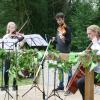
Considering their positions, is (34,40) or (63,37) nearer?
(34,40)

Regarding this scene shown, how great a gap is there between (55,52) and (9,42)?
193 centimetres

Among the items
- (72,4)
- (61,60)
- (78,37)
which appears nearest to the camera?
(61,60)

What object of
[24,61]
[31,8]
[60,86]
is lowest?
[60,86]

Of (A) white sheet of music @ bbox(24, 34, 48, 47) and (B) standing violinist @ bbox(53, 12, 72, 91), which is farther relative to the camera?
(B) standing violinist @ bbox(53, 12, 72, 91)

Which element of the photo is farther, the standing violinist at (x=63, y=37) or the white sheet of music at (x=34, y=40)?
the standing violinist at (x=63, y=37)

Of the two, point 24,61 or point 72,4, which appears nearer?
point 24,61

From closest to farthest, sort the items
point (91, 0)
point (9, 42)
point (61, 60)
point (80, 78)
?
point (61, 60), point (80, 78), point (9, 42), point (91, 0)

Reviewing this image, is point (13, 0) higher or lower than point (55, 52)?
higher

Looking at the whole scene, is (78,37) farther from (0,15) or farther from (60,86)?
(60,86)

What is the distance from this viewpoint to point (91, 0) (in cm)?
1563

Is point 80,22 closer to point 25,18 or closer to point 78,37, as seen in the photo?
point 78,37

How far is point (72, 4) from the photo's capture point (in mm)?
16719

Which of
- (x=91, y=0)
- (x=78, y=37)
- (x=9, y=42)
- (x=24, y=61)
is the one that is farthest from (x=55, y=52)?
(x=91, y=0)

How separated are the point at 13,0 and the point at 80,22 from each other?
3553 millimetres
